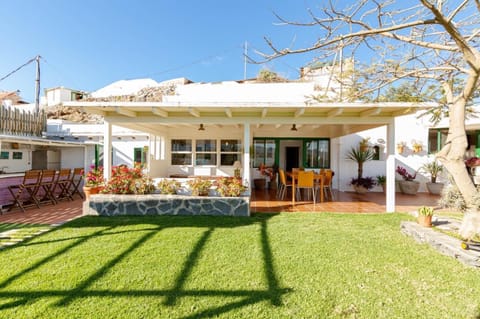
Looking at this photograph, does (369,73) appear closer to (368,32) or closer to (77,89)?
(368,32)

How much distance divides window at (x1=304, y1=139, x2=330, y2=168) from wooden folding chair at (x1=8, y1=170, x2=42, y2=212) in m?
10.2

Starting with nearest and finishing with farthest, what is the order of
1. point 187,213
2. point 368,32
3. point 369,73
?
1. point 368,32
2. point 369,73
3. point 187,213

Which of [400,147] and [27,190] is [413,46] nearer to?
[400,147]

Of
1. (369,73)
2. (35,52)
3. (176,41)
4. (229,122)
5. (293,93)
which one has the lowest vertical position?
(229,122)

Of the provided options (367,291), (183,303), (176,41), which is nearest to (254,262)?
(183,303)

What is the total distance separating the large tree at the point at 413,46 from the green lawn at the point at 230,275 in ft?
5.73

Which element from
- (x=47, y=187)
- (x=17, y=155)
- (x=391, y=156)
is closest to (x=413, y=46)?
(x=391, y=156)

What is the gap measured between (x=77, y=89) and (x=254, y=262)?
25.8 m

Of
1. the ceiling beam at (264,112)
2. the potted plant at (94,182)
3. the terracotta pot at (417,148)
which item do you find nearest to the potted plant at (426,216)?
the ceiling beam at (264,112)

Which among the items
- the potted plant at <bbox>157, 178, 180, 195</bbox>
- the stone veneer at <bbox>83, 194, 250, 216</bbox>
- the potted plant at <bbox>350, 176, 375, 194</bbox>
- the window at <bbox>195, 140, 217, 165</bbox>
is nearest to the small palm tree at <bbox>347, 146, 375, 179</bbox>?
the potted plant at <bbox>350, 176, 375, 194</bbox>

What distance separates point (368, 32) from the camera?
3.18m

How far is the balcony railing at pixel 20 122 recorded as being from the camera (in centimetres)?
833

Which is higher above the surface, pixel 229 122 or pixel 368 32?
pixel 368 32

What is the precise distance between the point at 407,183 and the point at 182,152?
987cm
